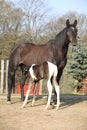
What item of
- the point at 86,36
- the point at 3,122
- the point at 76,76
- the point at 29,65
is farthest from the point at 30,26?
the point at 3,122

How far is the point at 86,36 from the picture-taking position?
121ft

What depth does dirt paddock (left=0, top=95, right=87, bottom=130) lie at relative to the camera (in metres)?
7.00

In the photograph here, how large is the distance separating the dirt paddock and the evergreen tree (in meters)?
11.7

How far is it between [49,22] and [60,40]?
2970 centimetres

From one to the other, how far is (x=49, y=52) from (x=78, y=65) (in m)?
12.4

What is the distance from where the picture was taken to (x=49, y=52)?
32.8 feet

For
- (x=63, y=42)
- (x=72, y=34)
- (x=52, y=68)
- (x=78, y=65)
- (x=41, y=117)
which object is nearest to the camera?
(x=41, y=117)

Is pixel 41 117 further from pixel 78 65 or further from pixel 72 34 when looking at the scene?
pixel 78 65

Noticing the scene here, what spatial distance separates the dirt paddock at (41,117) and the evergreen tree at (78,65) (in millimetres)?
11734

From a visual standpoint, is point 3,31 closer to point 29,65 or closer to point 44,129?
point 29,65

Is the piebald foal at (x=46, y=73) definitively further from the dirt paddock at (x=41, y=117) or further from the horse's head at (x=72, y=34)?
the horse's head at (x=72, y=34)

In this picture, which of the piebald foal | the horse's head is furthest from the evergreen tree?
the piebald foal

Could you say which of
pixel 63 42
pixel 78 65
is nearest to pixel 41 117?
pixel 63 42

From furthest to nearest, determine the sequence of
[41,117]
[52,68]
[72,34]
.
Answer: [72,34] < [52,68] < [41,117]
